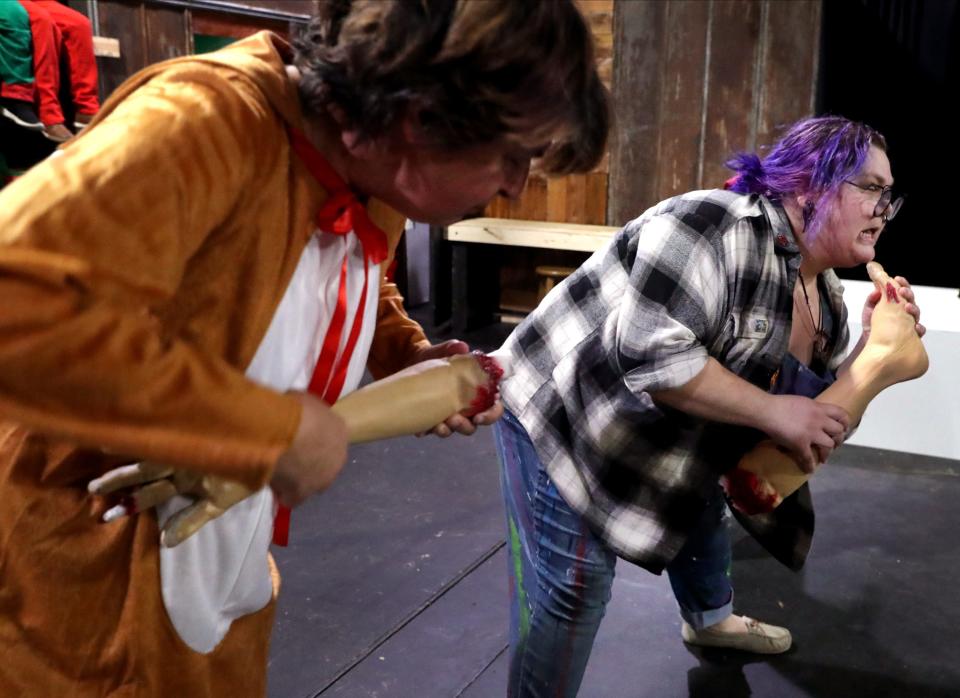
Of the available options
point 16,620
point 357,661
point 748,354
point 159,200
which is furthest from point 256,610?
point 357,661

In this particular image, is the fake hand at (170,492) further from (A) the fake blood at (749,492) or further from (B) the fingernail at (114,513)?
(A) the fake blood at (749,492)

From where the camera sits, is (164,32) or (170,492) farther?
(164,32)

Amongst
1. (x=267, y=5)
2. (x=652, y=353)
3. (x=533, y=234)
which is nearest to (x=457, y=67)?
(x=652, y=353)

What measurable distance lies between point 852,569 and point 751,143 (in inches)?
122

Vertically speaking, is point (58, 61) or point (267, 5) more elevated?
point (267, 5)

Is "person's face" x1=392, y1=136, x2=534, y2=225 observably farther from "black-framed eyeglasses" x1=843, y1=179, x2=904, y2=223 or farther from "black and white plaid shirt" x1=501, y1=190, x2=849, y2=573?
"black-framed eyeglasses" x1=843, y1=179, x2=904, y2=223

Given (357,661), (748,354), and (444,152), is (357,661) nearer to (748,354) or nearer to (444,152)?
(748,354)

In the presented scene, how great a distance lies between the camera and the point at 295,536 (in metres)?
2.89

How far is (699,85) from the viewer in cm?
524

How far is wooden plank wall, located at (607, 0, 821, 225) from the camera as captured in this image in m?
4.98

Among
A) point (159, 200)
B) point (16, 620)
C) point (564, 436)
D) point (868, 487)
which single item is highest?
point (159, 200)

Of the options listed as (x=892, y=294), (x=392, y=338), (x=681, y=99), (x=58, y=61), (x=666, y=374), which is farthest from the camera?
(x=681, y=99)

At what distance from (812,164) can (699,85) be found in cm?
397

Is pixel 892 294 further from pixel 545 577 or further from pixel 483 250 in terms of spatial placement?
pixel 483 250
